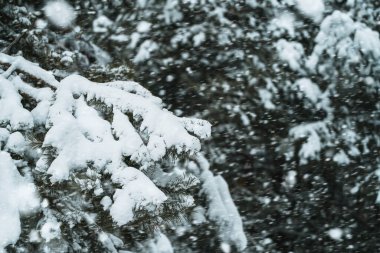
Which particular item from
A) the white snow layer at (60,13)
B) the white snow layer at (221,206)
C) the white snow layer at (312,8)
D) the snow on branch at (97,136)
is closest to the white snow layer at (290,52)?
the white snow layer at (312,8)

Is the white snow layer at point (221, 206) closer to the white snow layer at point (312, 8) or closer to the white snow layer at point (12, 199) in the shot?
the white snow layer at point (12, 199)

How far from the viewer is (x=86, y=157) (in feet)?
6.59

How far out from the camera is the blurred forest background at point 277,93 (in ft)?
16.7

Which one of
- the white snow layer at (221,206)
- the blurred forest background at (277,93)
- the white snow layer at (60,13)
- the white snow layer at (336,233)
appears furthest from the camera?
the white snow layer at (336,233)

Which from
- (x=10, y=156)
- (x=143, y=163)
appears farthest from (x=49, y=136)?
(x=143, y=163)

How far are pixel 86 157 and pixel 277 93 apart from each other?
11.8ft

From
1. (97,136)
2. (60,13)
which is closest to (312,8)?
(60,13)

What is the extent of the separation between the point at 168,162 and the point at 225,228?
2.02 m

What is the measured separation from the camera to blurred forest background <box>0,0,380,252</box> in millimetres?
5082

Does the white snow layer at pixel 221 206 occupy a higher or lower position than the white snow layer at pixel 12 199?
lower

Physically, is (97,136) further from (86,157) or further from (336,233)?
(336,233)

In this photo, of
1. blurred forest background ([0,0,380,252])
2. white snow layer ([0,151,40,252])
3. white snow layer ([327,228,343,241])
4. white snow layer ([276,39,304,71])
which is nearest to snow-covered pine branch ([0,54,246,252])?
white snow layer ([0,151,40,252])

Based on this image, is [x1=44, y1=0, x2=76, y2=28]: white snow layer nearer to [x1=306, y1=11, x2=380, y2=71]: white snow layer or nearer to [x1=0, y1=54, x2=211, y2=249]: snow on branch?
[x1=0, y1=54, x2=211, y2=249]: snow on branch

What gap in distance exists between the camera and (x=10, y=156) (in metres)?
2.16
